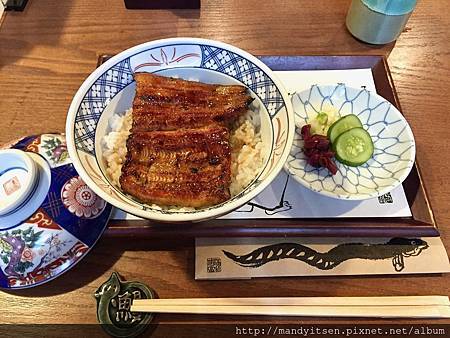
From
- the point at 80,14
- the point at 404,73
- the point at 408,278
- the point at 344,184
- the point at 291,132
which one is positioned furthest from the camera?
the point at 80,14

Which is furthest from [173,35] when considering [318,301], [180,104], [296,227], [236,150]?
[318,301]

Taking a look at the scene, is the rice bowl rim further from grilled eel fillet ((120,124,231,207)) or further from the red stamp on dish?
the red stamp on dish

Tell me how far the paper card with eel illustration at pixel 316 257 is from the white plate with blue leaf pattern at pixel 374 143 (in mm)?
174

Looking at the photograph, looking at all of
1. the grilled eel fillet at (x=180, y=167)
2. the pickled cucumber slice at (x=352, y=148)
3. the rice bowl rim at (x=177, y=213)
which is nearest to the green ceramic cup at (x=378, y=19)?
the pickled cucumber slice at (x=352, y=148)

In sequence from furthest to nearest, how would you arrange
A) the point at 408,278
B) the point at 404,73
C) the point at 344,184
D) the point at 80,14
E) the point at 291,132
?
the point at 80,14 < the point at 404,73 < the point at 344,184 < the point at 408,278 < the point at 291,132

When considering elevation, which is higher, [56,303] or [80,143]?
[80,143]

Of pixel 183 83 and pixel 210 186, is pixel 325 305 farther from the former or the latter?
pixel 183 83

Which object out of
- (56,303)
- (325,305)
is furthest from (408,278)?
(56,303)

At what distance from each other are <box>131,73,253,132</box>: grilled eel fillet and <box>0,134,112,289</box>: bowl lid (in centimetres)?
27

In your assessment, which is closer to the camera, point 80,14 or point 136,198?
point 136,198

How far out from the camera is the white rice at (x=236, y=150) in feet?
4.20

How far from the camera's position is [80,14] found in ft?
6.66

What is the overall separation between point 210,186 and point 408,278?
0.69 m

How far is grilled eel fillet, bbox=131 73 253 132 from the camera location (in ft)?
4.36
